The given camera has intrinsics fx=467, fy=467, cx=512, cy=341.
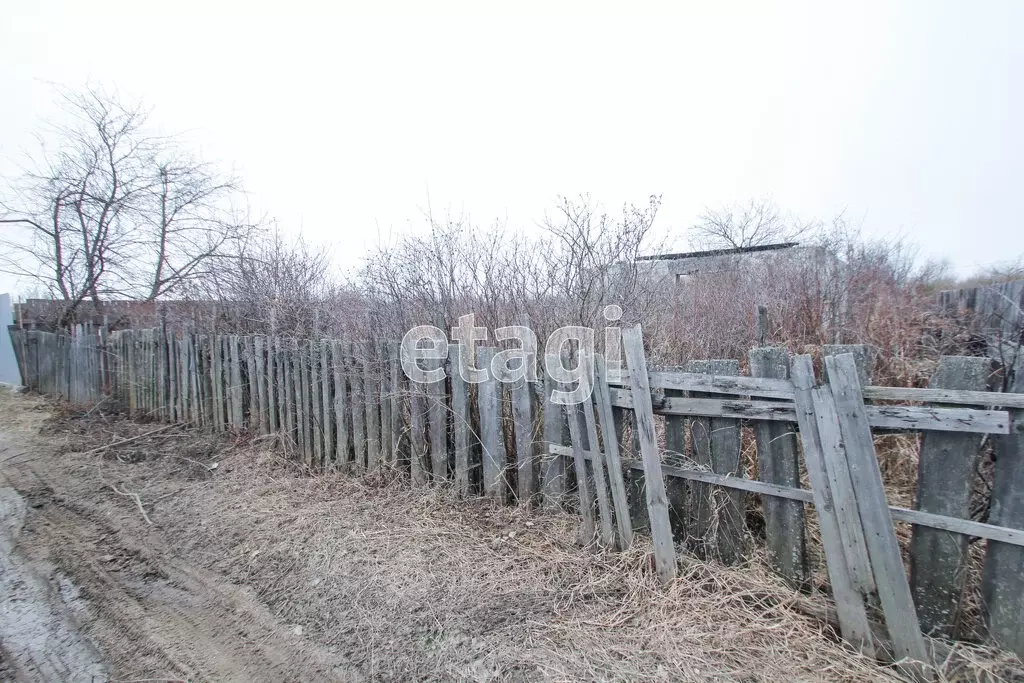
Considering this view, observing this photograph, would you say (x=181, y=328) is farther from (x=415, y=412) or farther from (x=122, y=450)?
(x=415, y=412)

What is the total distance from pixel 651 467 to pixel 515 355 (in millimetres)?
1556

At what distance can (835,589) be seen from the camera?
7.66 ft

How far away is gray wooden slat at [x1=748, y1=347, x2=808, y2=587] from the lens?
2.60 m

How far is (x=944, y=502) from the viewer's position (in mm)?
2152

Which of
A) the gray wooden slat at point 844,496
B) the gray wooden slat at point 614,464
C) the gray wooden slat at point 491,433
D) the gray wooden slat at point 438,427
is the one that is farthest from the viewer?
the gray wooden slat at point 438,427

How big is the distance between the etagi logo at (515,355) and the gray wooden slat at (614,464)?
0.10 metres

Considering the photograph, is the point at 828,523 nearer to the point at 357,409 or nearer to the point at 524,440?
the point at 524,440

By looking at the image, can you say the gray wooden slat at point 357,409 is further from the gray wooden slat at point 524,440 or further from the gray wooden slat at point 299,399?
the gray wooden slat at point 524,440

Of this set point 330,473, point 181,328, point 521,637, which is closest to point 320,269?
point 181,328

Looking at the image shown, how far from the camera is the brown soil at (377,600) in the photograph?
236 centimetres

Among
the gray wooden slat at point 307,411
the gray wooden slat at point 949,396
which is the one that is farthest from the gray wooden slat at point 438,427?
the gray wooden slat at point 949,396

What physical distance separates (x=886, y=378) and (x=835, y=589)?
9.77 feet

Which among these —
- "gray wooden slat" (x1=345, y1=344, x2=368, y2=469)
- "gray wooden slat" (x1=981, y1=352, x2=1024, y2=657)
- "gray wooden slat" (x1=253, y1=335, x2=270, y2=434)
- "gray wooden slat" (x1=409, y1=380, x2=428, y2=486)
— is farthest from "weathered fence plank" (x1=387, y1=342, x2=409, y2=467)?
"gray wooden slat" (x1=981, y1=352, x2=1024, y2=657)

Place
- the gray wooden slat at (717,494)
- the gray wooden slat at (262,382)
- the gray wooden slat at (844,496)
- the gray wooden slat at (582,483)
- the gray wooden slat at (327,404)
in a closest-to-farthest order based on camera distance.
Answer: the gray wooden slat at (844,496) → the gray wooden slat at (717,494) → the gray wooden slat at (582,483) → the gray wooden slat at (327,404) → the gray wooden slat at (262,382)
